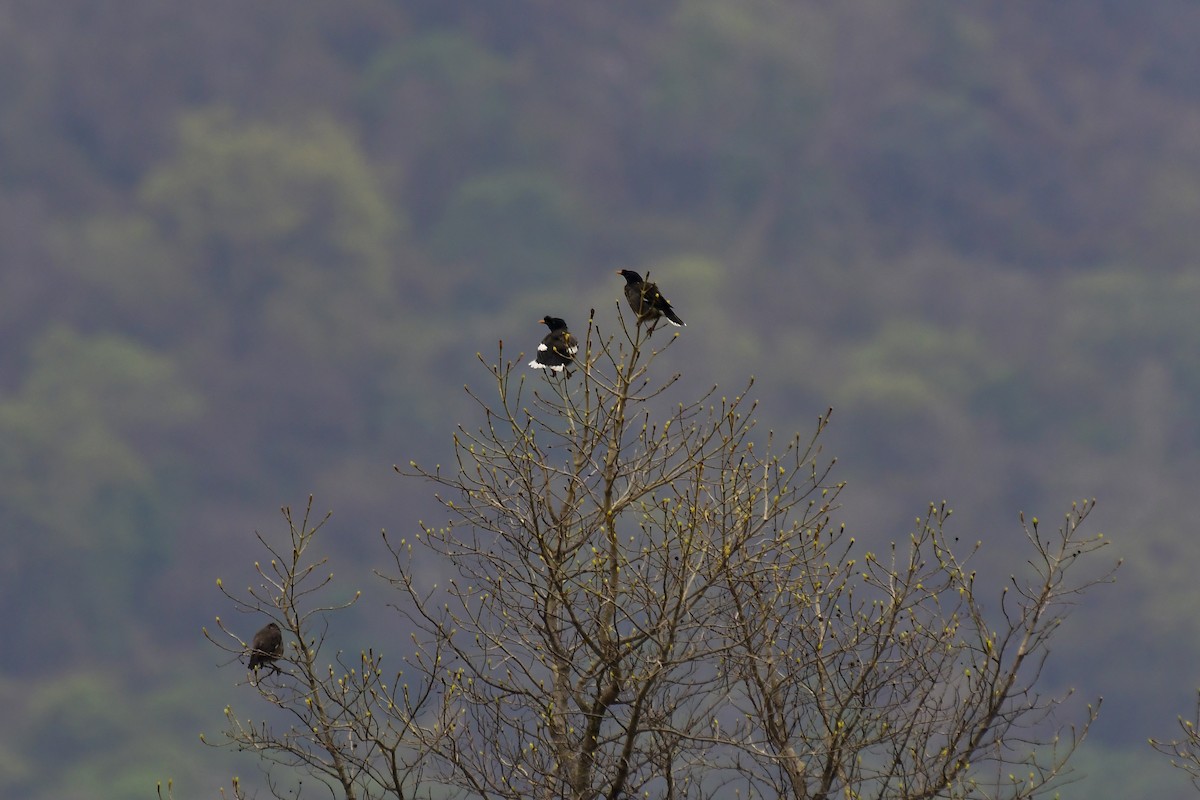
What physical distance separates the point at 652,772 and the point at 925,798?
2.61 m

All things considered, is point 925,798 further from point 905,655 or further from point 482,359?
point 482,359

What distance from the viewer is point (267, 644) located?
14109mm

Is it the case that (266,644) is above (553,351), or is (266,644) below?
below

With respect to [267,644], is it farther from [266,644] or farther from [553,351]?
[553,351]

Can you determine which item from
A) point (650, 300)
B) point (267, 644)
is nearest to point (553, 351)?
point (650, 300)

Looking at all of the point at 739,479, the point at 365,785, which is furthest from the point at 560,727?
the point at 739,479

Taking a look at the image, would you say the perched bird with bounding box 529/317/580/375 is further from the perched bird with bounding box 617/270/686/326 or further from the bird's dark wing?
the bird's dark wing

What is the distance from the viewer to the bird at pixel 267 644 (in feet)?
45.2

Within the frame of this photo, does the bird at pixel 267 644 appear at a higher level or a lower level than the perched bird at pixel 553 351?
lower

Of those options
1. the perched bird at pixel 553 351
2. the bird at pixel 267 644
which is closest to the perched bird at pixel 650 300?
the perched bird at pixel 553 351

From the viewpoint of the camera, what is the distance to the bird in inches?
542

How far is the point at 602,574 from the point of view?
1287cm

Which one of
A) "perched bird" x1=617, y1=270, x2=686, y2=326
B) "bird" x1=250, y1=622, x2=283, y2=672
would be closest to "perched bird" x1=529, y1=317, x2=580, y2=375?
"perched bird" x1=617, y1=270, x2=686, y2=326

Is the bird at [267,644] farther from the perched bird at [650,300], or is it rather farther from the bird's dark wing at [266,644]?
the perched bird at [650,300]
